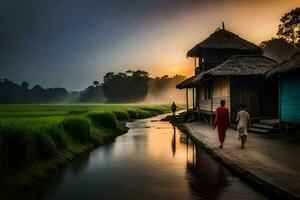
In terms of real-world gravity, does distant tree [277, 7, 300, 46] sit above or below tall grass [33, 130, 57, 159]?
above

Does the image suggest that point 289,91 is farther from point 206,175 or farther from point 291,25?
point 291,25

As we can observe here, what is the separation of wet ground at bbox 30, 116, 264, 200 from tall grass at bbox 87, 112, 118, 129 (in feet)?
32.1

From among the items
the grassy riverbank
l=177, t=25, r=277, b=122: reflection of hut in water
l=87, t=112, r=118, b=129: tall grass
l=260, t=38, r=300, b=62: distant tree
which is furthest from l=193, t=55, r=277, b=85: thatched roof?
l=260, t=38, r=300, b=62: distant tree

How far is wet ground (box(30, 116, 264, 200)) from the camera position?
28.9ft

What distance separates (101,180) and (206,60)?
23378mm

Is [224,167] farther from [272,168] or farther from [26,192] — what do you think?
[26,192]

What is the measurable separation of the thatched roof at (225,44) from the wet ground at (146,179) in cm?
1738

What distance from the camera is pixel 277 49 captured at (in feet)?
Result: 269

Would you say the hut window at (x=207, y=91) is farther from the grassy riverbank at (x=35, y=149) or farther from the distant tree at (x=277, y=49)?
the distant tree at (x=277, y=49)

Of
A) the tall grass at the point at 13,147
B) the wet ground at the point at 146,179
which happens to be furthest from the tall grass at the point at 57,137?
the tall grass at the point at 13,147

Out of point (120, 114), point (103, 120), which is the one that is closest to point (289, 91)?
point (103, 120)

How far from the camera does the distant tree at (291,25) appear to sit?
54.3 meters

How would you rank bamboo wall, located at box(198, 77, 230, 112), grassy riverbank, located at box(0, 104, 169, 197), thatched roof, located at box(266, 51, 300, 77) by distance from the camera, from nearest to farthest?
1. grassy riverbank, located at box(0, 104, 169, 197)
2. thatched roof, located at box(266, 51, 300, 77)
3. bamboo wall, located at box(198, 77, 230, 112)

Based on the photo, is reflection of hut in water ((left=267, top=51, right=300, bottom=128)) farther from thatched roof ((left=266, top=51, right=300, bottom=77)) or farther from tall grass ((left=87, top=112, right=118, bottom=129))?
tall grass ((left=87, top=112, right=118, bottom=129))
